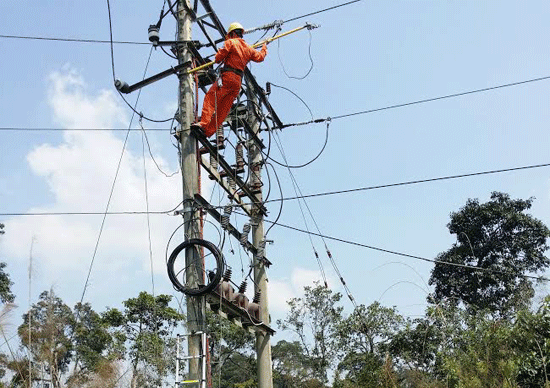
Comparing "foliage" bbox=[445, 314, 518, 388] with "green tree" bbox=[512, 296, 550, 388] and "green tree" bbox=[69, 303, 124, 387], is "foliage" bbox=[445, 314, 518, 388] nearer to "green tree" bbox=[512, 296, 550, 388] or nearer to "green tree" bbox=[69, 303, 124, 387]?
"green tree" bbox=[512, 296, 550, 388]

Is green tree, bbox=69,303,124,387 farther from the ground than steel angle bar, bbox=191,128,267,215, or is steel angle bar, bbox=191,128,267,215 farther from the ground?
green tree, bbox=69,303,124,387

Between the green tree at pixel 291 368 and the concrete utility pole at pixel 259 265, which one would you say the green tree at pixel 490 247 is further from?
the concrete utility pole at pixel 259 265

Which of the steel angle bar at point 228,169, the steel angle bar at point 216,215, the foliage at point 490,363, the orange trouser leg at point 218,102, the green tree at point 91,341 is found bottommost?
the foliage at point 490,363

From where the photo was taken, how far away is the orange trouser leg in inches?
285

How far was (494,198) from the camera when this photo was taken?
1062 inches

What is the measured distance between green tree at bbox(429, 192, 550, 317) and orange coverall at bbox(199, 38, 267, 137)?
20.1 metres

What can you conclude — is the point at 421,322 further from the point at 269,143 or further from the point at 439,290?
the point at 269,143

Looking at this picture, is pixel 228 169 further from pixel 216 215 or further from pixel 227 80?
pixel 227 80

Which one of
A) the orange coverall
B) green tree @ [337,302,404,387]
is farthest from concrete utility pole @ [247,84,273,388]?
green tree @ [337,302,404,387]

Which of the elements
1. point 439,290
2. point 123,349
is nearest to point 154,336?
point 123,349

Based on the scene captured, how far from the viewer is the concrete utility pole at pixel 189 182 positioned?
20.7 feet

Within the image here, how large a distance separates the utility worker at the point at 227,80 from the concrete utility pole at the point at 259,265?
1.81 meters

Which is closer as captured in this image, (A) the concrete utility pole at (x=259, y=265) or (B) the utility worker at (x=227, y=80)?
(B) the utility worker at (x=227, y=80)

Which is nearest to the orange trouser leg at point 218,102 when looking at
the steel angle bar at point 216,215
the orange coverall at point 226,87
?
the orange coverall at point 226,87
